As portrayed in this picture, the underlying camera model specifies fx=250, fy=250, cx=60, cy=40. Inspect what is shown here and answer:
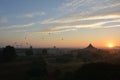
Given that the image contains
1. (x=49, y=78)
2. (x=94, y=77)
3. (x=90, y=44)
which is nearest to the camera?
(x=94, y=77)

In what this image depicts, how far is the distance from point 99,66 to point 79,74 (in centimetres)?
368

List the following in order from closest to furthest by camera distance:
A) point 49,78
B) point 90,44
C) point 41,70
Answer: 1. point 49,78
2. point 41,70
3. point 90,44

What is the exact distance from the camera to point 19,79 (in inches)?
2028

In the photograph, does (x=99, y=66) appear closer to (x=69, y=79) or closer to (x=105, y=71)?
(x=105, y=71)

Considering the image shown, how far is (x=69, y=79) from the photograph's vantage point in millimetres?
42000

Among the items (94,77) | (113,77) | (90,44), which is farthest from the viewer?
(90,44)

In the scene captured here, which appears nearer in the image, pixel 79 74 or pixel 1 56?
pixel 79 74

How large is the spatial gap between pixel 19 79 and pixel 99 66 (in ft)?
60.0

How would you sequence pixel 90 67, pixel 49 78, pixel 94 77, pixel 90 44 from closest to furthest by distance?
1. pixel 94 77
2. pixel 90 67
3. pixel 49 78
4. pixel 90 44

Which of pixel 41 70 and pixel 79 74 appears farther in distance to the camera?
pixel 41 70

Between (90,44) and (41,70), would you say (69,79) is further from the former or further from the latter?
(90,44)

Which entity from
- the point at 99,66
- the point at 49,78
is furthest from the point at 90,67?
the point at 49,78

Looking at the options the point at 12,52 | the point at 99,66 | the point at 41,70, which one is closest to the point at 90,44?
the point at 12,52

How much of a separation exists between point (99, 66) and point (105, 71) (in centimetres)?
247
